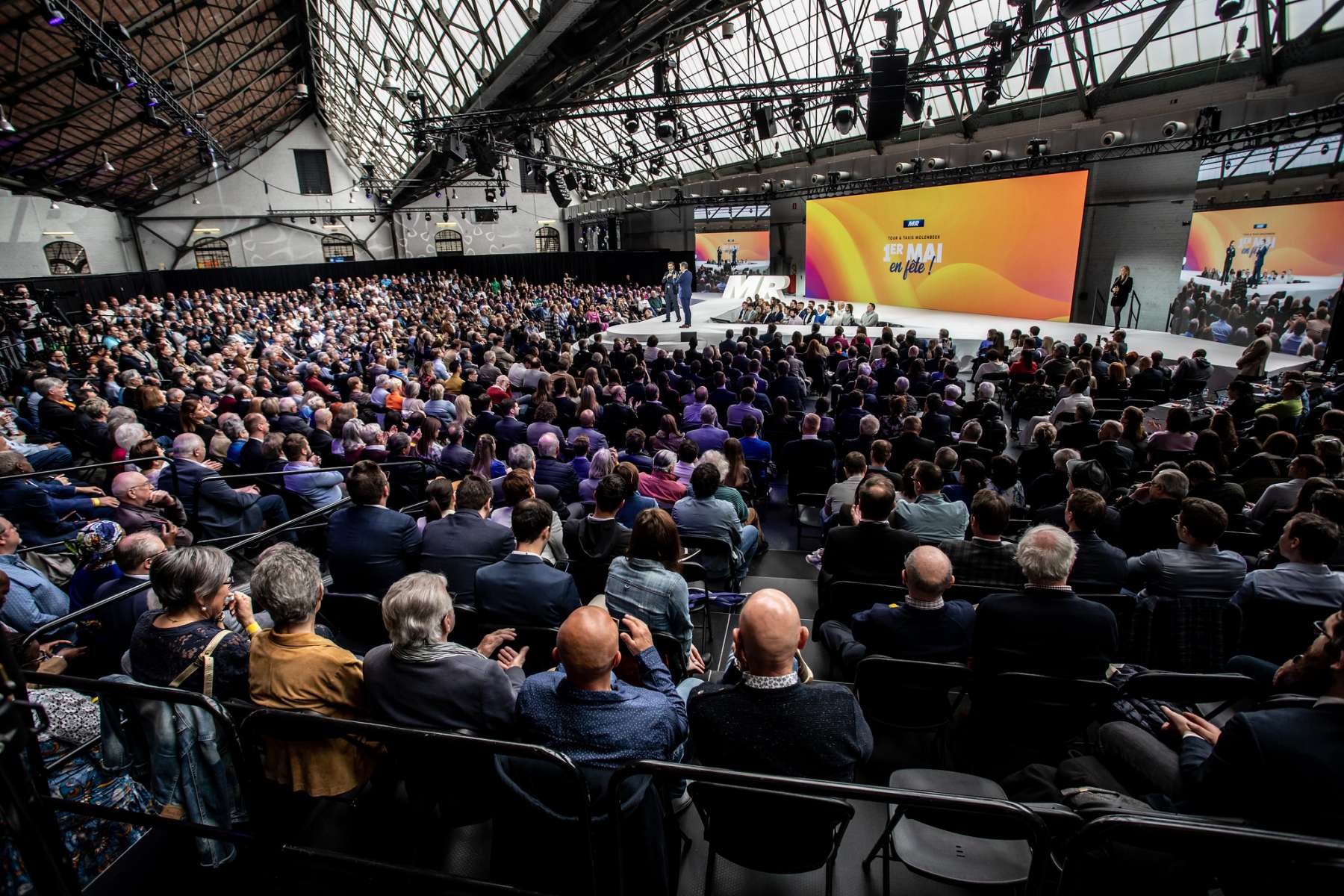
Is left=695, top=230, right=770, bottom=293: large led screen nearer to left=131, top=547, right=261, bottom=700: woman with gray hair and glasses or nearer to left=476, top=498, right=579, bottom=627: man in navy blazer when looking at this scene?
left=476, top=498, right=579, bottom=627: man in navy blazer

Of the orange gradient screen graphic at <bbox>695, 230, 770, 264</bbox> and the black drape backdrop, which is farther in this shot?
the orange gradient screen graphic at <bbox>695, 230, 770, 264</bbox>

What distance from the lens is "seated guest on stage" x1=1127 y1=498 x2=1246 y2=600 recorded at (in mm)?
2877

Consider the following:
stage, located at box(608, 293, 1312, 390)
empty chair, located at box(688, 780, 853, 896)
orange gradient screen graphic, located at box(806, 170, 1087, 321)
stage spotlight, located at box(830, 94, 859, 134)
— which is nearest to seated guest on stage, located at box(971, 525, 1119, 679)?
empty chair, located at box(688, 780, 853, 896)

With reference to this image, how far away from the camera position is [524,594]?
101 inches

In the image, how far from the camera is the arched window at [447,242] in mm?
33156

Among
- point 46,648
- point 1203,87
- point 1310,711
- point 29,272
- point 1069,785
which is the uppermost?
point 1203,87

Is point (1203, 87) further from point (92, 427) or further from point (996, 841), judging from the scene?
point (92, 427)

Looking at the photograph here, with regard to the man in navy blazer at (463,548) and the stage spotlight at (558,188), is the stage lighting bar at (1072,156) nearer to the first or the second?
the stage spotlight at (558,188)

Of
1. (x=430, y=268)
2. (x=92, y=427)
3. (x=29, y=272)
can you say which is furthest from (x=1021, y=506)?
(x=430, y=268)

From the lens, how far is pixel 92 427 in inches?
237

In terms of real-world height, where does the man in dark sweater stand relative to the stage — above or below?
below

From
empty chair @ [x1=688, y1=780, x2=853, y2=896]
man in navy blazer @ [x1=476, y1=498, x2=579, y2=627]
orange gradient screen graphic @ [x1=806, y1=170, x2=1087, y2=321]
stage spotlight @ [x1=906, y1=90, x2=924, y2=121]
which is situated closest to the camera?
empty chair @ [x1=688, y1=780, x2=853, y2=896]

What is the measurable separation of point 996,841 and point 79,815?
3191mm

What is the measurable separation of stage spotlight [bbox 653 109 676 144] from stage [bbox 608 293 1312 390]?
156 inches
